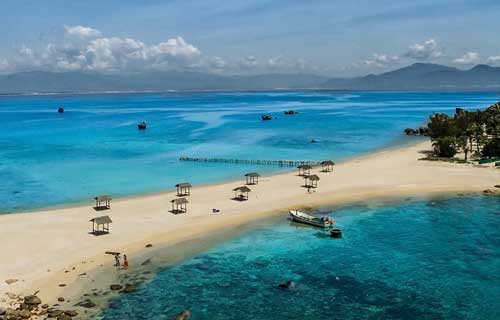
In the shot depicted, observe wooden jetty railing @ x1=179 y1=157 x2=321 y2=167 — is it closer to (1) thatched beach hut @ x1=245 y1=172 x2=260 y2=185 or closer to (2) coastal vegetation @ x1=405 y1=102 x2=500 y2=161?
(1) thatched beach hut @ x1=245 y1=172 x2=260 y2=185

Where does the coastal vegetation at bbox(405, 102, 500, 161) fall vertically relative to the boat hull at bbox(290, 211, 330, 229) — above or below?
above

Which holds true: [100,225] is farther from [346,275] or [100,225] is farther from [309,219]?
[346,275]

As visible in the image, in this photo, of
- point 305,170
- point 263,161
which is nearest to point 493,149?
point 305,170

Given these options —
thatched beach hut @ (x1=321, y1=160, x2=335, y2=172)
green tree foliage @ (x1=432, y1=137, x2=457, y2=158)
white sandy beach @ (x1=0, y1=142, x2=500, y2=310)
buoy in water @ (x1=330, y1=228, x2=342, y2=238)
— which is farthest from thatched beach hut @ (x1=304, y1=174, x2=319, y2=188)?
green tree foliage @ (x1=432, y1=137, x2=457, y2=158)

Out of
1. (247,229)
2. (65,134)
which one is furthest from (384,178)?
(65,134)

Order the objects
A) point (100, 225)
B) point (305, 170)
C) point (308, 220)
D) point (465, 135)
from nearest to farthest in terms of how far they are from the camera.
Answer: point (100, 225)
point (308, 220)
point (305, 170)
point (465, 135)

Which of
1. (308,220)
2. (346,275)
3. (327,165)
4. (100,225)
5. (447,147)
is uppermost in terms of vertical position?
(447,147)

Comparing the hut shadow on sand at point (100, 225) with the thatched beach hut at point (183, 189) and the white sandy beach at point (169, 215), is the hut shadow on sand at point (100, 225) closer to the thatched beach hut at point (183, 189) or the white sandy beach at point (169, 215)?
the white sandy beach at point (169, 215)

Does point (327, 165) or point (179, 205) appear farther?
point (327, 165)
